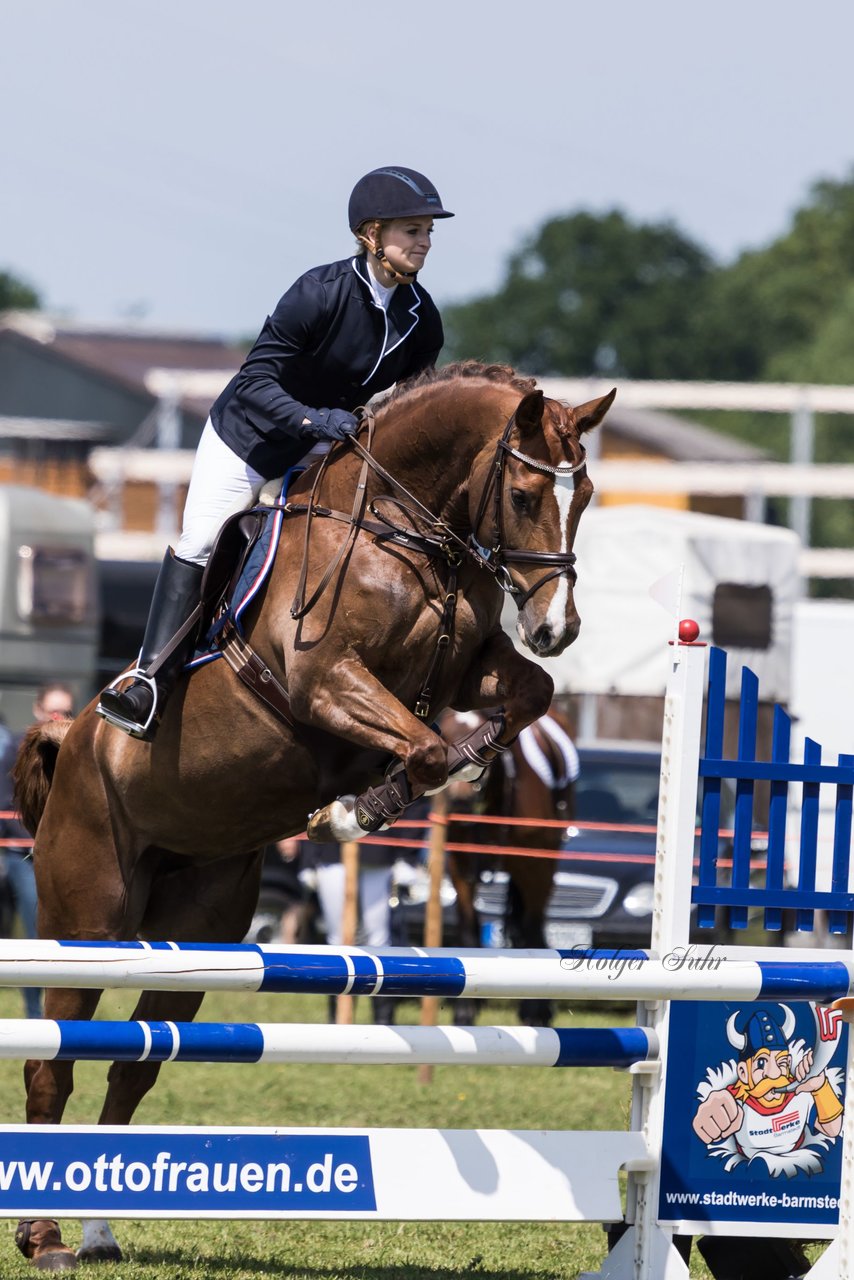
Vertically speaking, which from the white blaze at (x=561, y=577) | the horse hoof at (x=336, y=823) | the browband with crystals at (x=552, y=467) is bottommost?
the horse hoof at (x=336, y=823)

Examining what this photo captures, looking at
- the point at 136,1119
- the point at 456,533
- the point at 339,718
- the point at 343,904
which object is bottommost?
the point at 136,1119

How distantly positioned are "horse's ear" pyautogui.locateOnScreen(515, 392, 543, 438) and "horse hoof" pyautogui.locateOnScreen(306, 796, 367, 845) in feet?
3.33

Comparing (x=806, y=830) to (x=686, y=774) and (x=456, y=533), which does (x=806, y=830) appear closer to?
(x=686, y=774)

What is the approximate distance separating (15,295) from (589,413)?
69.5 meters

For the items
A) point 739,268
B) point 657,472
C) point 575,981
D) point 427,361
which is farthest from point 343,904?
point 739,268

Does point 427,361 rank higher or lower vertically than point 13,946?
higher

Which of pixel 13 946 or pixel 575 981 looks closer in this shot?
Answer: pixel 13 946

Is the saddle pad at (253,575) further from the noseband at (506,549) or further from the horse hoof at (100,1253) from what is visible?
the horse hoof at (100,1253)

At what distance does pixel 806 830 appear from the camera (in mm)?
4000

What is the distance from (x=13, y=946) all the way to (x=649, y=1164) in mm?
1523

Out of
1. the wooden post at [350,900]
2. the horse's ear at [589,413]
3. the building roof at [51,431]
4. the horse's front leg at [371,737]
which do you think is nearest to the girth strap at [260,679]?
the horse's front leg at [371,737]

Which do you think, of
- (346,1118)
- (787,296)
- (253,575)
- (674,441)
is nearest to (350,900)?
(346,1118)

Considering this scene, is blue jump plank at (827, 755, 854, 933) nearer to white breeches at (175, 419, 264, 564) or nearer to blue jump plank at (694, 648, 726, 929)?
blue jump plank at (694, 648, 726, 929)

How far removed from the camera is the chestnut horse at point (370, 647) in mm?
4113
